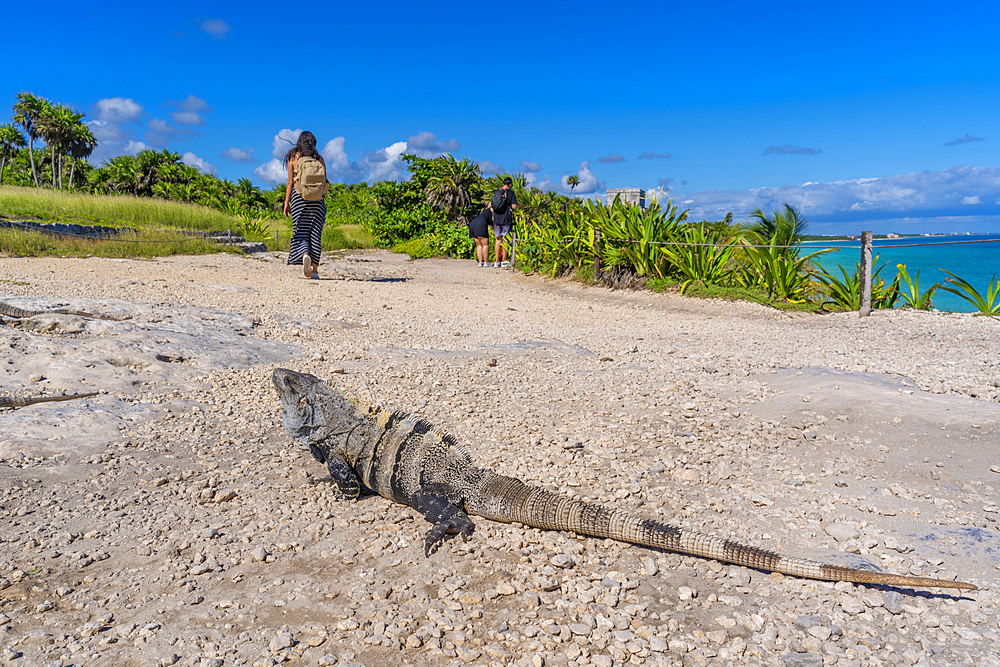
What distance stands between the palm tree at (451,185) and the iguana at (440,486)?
59.0 feet

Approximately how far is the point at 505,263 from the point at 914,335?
10.1 m

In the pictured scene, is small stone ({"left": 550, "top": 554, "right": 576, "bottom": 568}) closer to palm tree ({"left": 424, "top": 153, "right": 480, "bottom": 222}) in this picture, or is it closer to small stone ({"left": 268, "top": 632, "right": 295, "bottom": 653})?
small stone ({"left": 268, "top": 632, "right": 295, "bottom": 653})

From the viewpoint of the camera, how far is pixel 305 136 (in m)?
10.2

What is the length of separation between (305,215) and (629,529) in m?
9.60

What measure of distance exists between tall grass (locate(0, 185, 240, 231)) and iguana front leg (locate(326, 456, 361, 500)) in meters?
15.9

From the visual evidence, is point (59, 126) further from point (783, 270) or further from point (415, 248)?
point (783, 270)

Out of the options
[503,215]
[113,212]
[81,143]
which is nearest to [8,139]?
[81,143]

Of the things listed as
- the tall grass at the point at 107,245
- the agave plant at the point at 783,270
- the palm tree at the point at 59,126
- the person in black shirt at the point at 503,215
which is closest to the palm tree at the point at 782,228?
the agave plant at the point at 783,270

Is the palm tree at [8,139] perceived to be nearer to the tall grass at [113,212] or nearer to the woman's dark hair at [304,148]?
the tall grass at [113,212]

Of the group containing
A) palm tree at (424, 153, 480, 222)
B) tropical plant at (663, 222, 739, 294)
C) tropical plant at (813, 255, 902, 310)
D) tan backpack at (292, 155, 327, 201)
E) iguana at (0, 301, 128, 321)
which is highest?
palm tree at (424, 153, 480, 222)

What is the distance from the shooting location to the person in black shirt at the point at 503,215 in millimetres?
14727

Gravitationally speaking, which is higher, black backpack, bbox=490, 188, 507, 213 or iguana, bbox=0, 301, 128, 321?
black backpack, bbox=490, 188, 507, 213

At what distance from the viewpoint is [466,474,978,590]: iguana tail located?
7.33 ft

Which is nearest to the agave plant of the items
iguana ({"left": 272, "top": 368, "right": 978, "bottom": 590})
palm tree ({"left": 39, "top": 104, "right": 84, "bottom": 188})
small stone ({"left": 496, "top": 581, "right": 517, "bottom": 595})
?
A: iguana ({"left": 272, "top": 368, "right": 978, "bottom": 590})
